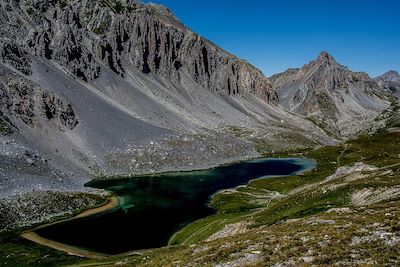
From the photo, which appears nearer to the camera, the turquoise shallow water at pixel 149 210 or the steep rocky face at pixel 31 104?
the turquoise shallow water at pixel 149 210

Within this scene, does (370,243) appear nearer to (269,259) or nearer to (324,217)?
(269,259)

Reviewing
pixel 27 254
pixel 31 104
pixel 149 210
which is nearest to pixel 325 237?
pixel 27 254

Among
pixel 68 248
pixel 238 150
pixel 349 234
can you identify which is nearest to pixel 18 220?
pixel 68 248

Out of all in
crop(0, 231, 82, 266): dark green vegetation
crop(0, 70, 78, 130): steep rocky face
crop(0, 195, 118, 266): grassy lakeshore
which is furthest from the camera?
crop(0, 70, 78, 130): steep rocky face

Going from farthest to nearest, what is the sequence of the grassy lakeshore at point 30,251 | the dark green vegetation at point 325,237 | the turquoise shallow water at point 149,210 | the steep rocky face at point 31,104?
1. the steep rocky face at point 31,104
2. the turquoise shallow water at point 149,210
3. the grassy lakeshore at point 30,251
4. the dark green vegetation at point 325,237

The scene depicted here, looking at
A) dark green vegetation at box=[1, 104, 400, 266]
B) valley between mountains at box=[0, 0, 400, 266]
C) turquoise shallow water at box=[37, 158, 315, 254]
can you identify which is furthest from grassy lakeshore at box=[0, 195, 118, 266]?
dark green vegetation at box=[1, 104, 400, 266]

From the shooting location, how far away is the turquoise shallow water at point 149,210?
73.0 m

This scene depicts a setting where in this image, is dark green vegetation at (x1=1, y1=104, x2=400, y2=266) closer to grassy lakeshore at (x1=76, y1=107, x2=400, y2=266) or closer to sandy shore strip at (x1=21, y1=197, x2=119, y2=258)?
grassy lakeshore at (x1=76, y1=107, x2=400, y2=266)

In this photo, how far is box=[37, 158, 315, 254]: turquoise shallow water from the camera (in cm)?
7300

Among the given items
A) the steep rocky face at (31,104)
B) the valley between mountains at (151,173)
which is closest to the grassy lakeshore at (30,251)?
the valley between mountains at (151,173)

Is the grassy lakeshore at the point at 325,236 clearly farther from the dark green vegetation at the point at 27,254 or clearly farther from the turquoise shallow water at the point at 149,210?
the turquoise shallow water at the point at 149,210

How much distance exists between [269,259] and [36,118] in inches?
5389

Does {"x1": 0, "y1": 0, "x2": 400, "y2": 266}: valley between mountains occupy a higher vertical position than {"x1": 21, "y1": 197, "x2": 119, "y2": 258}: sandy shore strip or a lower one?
higher

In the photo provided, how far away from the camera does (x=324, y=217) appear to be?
127 ft
